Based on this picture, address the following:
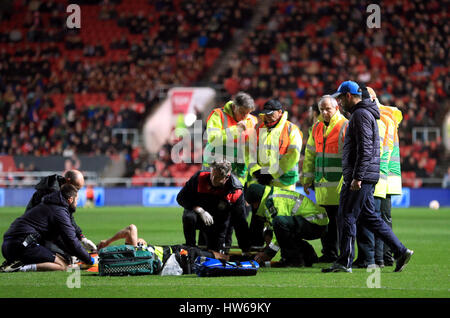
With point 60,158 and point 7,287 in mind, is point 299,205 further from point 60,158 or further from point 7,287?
point 60,158

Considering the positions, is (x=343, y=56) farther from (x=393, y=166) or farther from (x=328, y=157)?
(x=328, y=157)

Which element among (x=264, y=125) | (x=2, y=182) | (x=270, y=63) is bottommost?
(x=2, y=182)

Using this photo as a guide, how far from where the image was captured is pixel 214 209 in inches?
392

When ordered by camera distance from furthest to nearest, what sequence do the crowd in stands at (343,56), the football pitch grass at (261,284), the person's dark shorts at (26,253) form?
the crowd in stands at (343,56) → the person's dark shorts at (26,253) → the football pitch grass at (261,284)

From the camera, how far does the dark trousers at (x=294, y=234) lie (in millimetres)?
9211

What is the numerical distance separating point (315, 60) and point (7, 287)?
28.2m

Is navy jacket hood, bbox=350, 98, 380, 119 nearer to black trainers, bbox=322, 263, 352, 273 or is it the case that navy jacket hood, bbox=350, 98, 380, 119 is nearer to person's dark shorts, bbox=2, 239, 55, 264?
black trainers, bbox=322, 263, 352, 273

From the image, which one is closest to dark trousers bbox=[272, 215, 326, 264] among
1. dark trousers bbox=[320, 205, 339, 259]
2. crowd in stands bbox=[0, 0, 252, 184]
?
dark trousers bbox=[320, 205, 339, 259]

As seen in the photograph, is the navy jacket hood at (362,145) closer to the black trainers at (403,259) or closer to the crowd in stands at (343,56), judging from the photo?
the black trainers at (403,259)

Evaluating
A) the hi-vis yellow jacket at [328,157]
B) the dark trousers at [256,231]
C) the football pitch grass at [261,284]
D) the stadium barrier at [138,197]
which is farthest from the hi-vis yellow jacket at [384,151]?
the stadium barrier at [138,197]

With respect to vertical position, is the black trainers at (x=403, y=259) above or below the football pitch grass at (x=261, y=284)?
above

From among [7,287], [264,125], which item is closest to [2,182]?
[264,125]

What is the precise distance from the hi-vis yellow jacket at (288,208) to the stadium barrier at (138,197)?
18.6 metres
